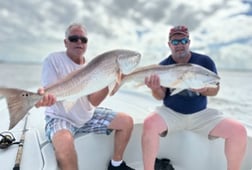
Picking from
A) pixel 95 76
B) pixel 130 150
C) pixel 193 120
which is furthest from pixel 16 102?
pixel 193 120

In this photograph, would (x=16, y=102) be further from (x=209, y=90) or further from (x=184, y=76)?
(x=209, y=90)

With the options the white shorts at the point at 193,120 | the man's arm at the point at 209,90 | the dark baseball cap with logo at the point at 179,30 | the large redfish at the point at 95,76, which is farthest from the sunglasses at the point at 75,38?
the man's arm at the point at 209,90

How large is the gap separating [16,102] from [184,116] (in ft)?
4.34

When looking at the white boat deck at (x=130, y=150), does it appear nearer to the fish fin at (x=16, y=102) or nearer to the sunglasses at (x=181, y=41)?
the fish fin at (x=16, y=102)

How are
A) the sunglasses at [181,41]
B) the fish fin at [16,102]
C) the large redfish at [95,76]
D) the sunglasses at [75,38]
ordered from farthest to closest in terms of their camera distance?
the sunglasses at [181,41], the sunglasses at [75,38], the large redfish at [95,76], the fish fin at [16,102]

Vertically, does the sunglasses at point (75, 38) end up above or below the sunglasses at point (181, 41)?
above

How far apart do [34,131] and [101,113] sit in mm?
588

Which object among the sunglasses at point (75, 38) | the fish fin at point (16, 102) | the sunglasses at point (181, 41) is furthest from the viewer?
the sunglasses at point (181, 41)

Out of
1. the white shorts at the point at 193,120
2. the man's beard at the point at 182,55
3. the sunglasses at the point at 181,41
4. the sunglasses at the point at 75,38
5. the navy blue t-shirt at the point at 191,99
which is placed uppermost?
the sunglasses at the point at 75,38

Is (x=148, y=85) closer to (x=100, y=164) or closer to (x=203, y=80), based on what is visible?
(x=203, y=80)

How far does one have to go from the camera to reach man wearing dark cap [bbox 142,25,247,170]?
1987 millimetres

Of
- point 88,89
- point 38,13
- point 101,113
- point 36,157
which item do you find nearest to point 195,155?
point 101,113

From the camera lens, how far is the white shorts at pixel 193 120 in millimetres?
2156

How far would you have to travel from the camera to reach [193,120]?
87.5 inches
